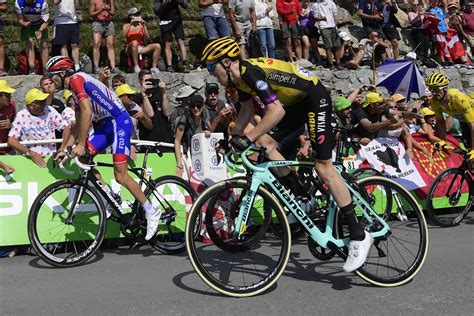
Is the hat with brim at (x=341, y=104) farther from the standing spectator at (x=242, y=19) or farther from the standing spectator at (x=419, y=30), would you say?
the standing spectator at (x=419, y=30)

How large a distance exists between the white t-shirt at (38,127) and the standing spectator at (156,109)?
1396mm

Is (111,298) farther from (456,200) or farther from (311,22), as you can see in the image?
(311,22)

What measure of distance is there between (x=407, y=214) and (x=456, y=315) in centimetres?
130

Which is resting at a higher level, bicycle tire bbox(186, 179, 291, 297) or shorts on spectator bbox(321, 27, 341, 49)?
shorts on spectator bbox(321, 27, 341, 49)

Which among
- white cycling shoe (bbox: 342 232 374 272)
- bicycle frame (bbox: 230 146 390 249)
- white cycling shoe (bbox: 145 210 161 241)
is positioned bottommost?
white cycling shoe (bbox: 145 210 161 241)

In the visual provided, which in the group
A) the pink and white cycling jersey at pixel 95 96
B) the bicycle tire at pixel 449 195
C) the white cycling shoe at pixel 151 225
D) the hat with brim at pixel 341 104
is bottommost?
the bicycle tire at pixel 449 195

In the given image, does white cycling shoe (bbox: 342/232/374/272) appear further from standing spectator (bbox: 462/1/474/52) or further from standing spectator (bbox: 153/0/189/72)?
standing spectator (bbox: 462/1/474/52)

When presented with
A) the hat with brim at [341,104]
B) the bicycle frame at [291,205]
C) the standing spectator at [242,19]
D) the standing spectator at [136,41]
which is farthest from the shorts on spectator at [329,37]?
the bicycle frame at [291,205]

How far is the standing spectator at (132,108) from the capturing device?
8766 mm

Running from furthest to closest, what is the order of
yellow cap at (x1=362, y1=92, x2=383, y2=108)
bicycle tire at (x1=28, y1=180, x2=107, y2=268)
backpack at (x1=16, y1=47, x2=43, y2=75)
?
backpack at (x1=16, y1=47, x2=43, y2=75)
yellow cap at (x1=362, y1=92, x2=383, y2=108)
bicycle tire at (x1=28, y1=180, x2=107, y2=268)

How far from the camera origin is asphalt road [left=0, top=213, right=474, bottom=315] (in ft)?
17.1

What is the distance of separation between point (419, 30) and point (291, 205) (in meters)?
13.1

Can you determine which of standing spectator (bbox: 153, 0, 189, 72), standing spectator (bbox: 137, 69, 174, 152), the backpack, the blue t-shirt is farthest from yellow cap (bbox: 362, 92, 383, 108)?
the blue t-shirt

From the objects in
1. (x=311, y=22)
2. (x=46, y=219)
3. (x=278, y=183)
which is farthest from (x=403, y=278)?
(x=311, y=22)
